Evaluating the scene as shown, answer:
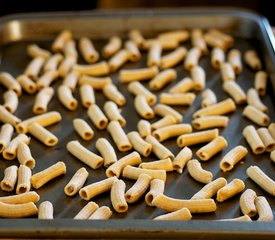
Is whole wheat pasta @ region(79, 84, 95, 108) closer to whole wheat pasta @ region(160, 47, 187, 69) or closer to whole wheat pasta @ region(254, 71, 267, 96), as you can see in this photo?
whole wheat pasta @ region(160, 47, 187, 69)

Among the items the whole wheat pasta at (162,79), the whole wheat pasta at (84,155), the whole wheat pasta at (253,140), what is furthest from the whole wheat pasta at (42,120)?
the whole wheat pasta at (253,140)

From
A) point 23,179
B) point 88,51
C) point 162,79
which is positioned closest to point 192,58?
point 162,79

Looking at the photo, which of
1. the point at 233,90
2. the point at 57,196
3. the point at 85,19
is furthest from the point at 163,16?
the point at 57,196

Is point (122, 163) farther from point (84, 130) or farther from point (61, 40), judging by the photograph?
point (61, 40)

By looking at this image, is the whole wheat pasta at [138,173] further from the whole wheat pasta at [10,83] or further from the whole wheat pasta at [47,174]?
the whole wheat pasta at [10,83]

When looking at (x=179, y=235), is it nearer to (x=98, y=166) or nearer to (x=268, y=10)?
(x=98, y=166)

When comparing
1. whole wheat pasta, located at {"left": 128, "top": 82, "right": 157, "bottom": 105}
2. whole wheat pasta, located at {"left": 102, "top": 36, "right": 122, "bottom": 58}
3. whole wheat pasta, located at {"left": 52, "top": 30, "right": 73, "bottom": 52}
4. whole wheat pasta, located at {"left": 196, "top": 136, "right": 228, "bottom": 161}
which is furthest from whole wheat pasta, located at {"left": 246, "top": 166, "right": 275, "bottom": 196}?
whole wheat pasta, located at {"left": 52, "top": 30, "right": 73, "bottom": 52}
